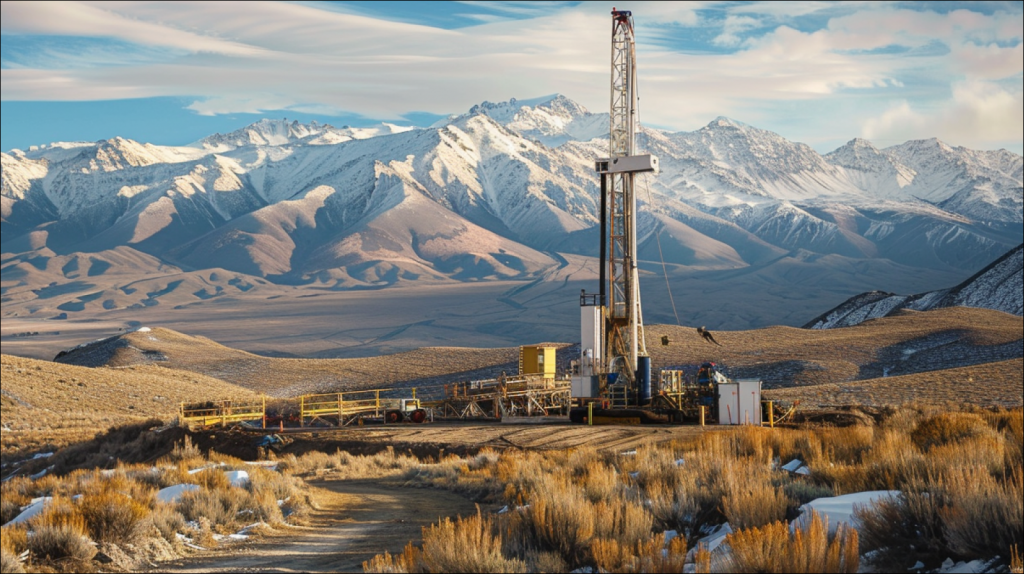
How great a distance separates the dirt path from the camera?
38.7 ft

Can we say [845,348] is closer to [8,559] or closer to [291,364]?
[291,364]

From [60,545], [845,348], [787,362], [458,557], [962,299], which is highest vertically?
[962,299]

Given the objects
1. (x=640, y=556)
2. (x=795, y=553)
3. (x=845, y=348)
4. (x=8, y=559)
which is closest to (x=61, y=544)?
(x=8, y=559)

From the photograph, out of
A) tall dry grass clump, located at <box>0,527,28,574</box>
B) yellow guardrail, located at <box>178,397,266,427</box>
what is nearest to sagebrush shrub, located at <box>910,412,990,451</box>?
tall dry grass clump, located at <box>0,527,28,574</box>

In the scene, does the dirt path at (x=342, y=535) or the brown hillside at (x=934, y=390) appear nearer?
the dirt path at (x=342, y=535)

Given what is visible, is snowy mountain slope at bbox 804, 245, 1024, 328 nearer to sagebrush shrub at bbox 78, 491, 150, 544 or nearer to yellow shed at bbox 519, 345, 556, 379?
yellow shed at bbox 519, 345, 556, 379

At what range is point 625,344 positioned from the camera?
3581cm

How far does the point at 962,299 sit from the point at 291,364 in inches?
2683

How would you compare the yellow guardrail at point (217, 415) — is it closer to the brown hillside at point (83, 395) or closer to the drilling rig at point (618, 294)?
the brown hillside at point (83, 395)

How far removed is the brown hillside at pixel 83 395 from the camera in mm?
47344

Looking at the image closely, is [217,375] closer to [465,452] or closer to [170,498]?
[465,452]

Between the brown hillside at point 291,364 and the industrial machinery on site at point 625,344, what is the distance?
29.6m

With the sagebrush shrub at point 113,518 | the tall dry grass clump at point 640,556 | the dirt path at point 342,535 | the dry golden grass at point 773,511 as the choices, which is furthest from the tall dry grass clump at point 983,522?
the sagebrush shrub at point 113,518

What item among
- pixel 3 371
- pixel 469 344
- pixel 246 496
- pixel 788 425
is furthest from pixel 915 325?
pixel 469 344
